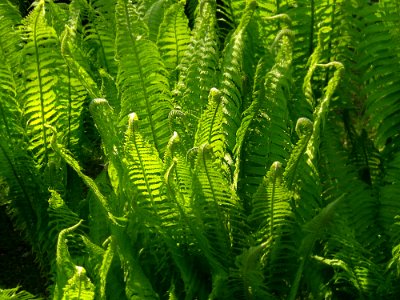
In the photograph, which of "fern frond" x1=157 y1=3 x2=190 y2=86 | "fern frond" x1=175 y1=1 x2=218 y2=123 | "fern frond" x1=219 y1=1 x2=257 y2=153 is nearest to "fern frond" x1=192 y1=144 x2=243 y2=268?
"fern frond" x1=219 y1=1 x2=257 y2=153

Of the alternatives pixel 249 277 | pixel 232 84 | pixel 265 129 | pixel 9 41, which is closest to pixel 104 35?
pixel 9 41

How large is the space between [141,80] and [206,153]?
1.58ft

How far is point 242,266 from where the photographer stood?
175cm

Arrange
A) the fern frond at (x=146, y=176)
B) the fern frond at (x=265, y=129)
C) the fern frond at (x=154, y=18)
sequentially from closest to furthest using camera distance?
the fern frond at (x=146, y=176), the fern frond at (x=265, y=129), the fern frond at (x=154, y=18)

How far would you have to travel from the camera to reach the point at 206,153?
1723mm

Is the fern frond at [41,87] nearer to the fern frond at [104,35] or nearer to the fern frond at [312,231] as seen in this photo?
the fern frond at [104,35]

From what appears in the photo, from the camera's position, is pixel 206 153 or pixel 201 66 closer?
pixel 206 153

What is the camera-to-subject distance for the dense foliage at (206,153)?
1854 mm

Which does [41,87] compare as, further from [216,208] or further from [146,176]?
[216,208]

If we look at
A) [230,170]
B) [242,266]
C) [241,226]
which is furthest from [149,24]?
[242,266]

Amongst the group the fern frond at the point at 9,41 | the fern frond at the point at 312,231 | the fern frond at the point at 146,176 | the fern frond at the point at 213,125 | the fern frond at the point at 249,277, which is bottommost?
the fern frond at the point at 249,277

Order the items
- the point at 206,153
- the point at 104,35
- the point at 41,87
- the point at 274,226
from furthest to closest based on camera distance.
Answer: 1. the point at 104,35
2. the point at 41,87
3. the point at 274,226
4. the point at 206,153

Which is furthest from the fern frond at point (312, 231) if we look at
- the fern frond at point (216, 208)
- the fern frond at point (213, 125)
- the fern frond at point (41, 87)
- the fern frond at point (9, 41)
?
the fern frond at point (9, 41)

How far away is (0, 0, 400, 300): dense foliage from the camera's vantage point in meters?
1.85
